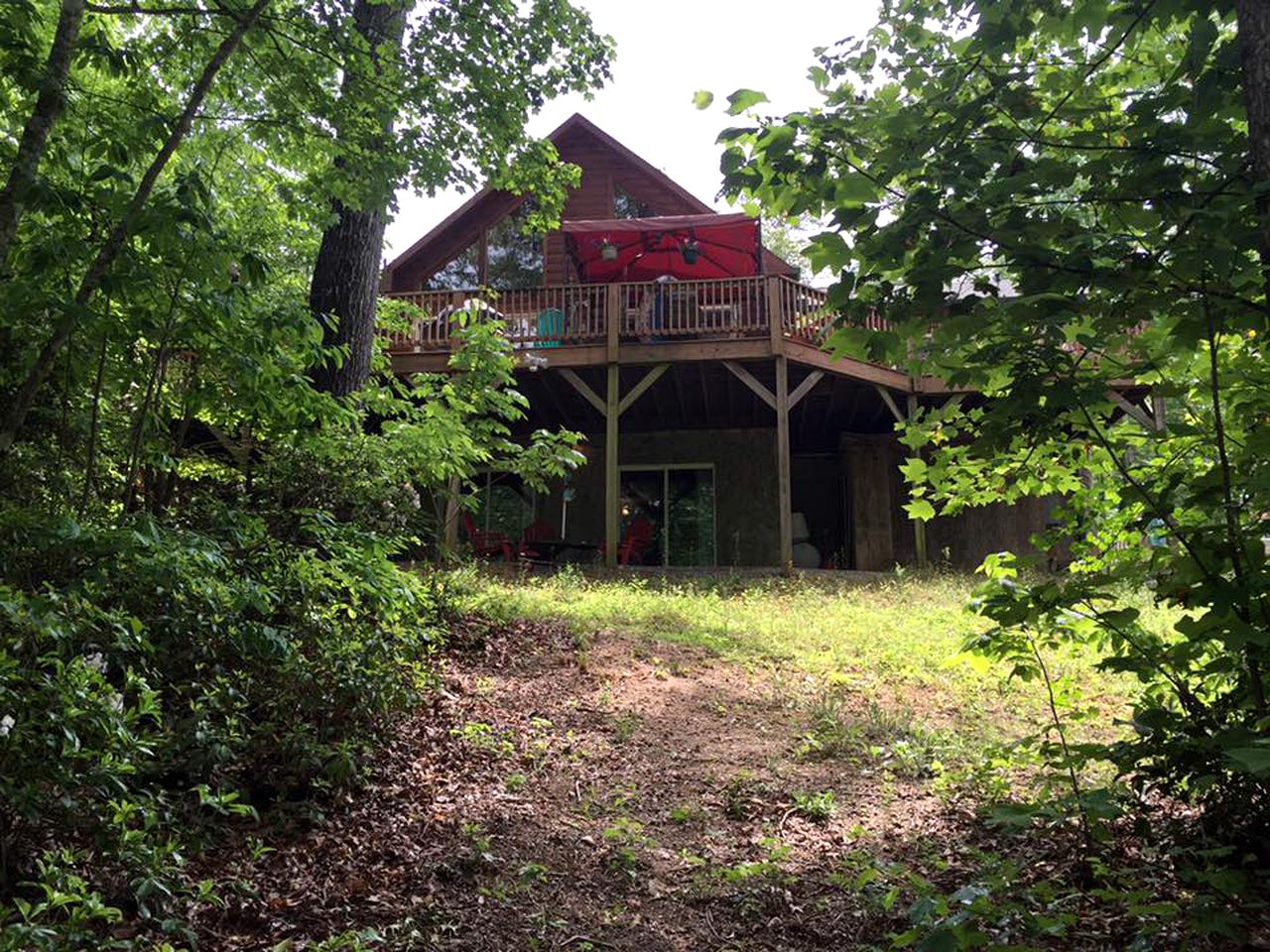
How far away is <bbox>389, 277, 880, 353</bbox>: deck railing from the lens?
12164 millimetres

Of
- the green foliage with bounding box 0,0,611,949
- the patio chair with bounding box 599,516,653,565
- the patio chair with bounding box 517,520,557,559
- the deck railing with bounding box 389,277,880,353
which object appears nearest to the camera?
the green foliage with bounding box 0,0,611,949

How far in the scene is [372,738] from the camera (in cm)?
435

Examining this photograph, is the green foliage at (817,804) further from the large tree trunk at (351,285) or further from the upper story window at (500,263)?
the upper story window at (500,263)

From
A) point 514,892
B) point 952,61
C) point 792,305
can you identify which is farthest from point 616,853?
point 792,305

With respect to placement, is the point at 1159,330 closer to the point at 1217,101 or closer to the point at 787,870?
the point at 1217,101

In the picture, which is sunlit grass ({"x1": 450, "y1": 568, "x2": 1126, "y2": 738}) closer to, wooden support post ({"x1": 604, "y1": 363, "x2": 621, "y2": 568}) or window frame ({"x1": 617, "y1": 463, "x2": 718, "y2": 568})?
wooden support post ({"x1": 604, "y1": 363, "x2": 621, "y2": 568})

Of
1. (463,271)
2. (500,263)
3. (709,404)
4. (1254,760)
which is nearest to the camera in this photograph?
(1254,760)

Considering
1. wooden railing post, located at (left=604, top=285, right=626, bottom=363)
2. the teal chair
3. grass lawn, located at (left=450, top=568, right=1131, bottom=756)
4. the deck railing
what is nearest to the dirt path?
grass lawn, located at (left=450, top=568, right=1131, bottom=756)

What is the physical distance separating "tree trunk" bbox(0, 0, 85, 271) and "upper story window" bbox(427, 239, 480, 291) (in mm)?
13187

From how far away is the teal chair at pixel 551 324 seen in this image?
12.5 m

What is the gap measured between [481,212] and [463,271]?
1139mm

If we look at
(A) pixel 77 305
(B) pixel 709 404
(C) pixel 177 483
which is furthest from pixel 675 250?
(A) pixel 77 305

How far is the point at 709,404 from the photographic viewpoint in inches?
565

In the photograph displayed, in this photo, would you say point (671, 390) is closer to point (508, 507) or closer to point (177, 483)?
point (508, 507)
